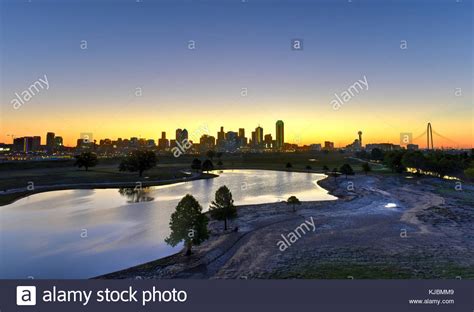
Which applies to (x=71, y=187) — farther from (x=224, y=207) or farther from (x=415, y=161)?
(x=415, y=161)

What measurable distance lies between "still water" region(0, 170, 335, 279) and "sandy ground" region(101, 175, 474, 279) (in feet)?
16.1

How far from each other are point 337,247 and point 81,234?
29.6 m

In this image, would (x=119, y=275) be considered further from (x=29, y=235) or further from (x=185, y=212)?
(x=29, y=235)

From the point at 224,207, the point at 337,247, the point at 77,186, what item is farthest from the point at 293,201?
the point at 77,186

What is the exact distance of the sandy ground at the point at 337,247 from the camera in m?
20.9

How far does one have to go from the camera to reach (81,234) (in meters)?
34.1

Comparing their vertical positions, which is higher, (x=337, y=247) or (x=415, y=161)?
(x=415, y=161)

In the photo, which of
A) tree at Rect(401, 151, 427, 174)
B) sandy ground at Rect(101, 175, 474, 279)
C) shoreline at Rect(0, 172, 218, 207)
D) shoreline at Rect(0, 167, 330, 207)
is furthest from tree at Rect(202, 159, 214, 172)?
tree at Rect(401, 151, 427, 174)

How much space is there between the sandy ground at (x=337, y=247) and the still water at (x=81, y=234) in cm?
491

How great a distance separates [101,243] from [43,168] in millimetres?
118326

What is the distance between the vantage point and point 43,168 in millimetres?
124938

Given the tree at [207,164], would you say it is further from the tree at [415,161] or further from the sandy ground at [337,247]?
the tree at [415,161]

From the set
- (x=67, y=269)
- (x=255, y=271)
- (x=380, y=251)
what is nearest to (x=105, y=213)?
(x=67, y=269)

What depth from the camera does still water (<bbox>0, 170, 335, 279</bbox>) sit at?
24828 millimetres
